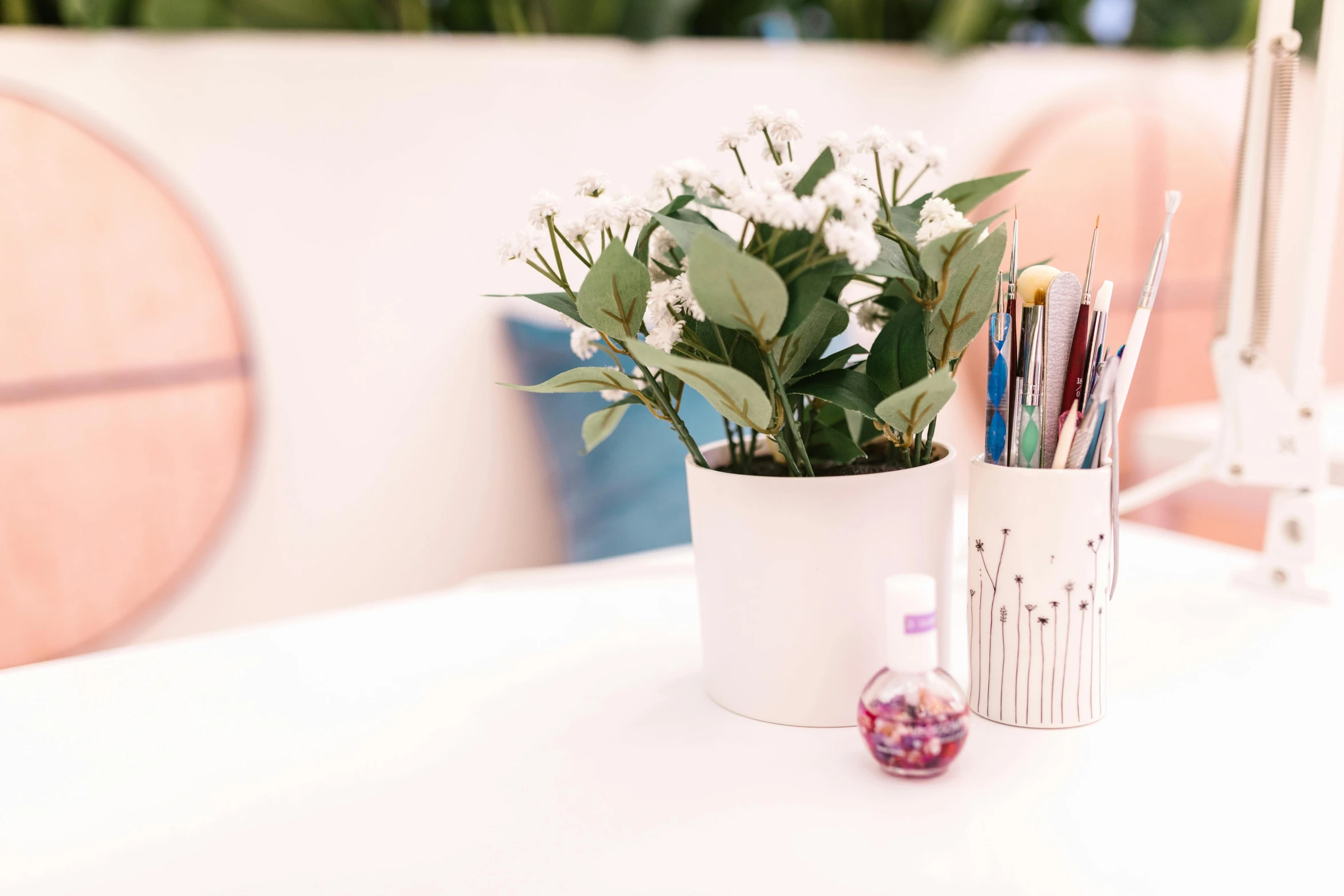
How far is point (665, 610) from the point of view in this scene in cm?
68

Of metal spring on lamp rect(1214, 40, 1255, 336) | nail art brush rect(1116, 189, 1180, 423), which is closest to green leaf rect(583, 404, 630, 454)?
nail art brush rect(1116, 189, 1180, 423)

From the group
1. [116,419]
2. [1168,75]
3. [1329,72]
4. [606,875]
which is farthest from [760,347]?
[1168,75]

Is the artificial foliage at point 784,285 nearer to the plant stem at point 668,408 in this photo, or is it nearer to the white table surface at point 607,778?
the plant stem at point 668,408

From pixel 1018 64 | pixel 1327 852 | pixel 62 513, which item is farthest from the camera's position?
pixel 1018 64

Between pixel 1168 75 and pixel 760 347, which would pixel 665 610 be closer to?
pixel 760 347

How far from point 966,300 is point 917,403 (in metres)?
0.06

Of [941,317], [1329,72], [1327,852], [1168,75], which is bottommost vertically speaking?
[1327,852]

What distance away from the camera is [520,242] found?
1.42 feet

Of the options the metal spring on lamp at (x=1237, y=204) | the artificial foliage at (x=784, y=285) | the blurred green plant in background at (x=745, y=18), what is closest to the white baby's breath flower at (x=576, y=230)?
the artificial foliage at (x=784, y=285)

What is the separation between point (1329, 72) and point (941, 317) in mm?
392

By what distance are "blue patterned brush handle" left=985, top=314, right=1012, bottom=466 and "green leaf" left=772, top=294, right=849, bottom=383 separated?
0.07 metres

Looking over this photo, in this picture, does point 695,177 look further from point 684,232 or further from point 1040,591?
point 1040,591

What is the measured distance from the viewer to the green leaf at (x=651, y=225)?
0.44 meters

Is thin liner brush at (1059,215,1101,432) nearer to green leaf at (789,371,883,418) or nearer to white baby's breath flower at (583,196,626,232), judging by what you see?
green leaf at (789,371,883,418)
